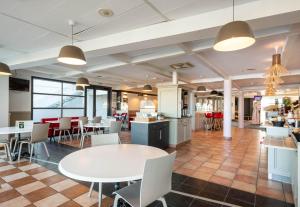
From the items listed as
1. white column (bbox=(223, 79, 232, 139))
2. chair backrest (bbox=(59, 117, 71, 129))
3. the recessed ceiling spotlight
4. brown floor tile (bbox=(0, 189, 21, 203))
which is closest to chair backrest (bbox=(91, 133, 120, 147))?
brown floor tile (bbox=(0, 189, 21, 203))

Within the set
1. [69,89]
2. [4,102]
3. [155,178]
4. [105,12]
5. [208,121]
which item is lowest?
[208,121]

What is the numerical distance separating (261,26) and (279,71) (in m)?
1.82

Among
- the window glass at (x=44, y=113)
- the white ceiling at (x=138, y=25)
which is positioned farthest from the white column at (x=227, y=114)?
the window glass at (x=44, y=113)

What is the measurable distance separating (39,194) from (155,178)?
216 cm

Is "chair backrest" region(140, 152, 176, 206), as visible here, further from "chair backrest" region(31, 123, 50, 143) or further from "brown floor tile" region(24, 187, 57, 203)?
"chair backrest" region(31, 123, 50, 143)

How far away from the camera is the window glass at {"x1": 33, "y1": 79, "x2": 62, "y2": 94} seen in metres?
7.17

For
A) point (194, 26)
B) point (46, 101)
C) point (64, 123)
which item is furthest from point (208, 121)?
point (194, 26)

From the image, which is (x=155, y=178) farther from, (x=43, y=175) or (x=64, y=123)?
(x=64, y=123)

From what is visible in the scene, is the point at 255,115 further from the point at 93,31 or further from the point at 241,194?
the point at 93,31

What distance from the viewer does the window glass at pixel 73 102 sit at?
8188 mm

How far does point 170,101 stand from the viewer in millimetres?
5949

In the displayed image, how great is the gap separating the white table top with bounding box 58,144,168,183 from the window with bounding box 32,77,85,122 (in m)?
6.51

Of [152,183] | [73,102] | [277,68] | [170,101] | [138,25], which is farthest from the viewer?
[73,102]

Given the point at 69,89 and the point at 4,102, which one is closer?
the point at 4,102
